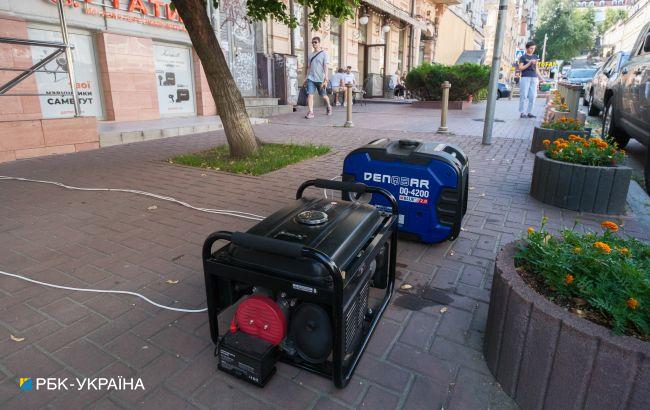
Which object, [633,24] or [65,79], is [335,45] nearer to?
[65,79]

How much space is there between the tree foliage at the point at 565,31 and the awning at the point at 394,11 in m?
45.0

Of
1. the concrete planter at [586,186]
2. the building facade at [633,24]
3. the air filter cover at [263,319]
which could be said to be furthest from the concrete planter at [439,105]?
the air filter cover at [263,319]

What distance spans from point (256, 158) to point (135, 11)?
625 centimetres

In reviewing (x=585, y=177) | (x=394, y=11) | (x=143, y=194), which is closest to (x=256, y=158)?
(x=143, y=194)

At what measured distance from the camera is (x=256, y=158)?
21.7ft

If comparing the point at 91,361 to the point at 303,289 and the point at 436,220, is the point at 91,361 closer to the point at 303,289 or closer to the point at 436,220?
the point at 303,289

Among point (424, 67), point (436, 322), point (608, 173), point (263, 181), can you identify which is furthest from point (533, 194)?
point (424, 67)

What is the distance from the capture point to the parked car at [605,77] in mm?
7664

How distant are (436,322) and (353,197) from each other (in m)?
1.18

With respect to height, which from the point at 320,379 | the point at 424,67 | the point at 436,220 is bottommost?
the point at 320,379

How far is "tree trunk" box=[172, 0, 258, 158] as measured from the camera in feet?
19.3

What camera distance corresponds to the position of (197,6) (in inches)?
230

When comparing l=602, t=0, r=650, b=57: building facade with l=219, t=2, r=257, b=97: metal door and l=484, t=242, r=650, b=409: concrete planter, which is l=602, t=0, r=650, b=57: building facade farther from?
l=219, t=2, r=257, b=97: metal door

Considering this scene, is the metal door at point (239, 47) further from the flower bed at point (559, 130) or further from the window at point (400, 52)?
the window at point (400, 52)
